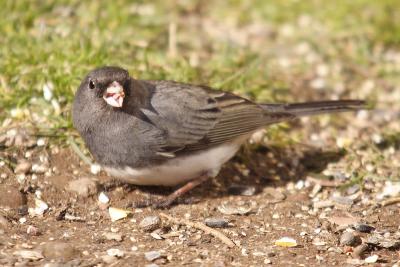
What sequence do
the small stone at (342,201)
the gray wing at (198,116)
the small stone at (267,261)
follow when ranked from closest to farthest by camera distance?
the small stone at (267,261)
the gray wing at (198,116)
the small stone at (342,201)

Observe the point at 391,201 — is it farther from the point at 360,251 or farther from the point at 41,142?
the point at 41,142

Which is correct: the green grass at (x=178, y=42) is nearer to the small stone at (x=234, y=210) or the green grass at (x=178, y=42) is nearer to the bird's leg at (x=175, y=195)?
the bird's leg at (x=175, y=195)

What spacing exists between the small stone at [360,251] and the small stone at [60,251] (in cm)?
145

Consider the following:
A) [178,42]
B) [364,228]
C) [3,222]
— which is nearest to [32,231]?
[3,222]

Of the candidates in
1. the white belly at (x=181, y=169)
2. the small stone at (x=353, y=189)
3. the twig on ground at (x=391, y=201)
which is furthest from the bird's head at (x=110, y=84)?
the twig on ground at (x=391, y=201)

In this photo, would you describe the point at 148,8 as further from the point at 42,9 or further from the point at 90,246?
the point at 90,246

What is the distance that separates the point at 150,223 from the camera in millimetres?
3908

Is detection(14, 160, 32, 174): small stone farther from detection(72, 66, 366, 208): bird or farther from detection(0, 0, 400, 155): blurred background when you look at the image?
detection(72, 66, 366, 208): bird

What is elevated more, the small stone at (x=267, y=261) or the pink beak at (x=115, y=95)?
the pink beak at (x=115, y=95)

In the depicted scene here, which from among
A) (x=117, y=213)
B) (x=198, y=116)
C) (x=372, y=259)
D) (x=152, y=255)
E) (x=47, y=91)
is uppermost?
(x=47, y=91)

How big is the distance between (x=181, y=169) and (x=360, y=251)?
1127 mm

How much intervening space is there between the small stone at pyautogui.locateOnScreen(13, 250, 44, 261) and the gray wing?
93 cm

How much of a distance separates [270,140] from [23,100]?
172 cm

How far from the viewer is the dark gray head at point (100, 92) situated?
3873 millimetres
